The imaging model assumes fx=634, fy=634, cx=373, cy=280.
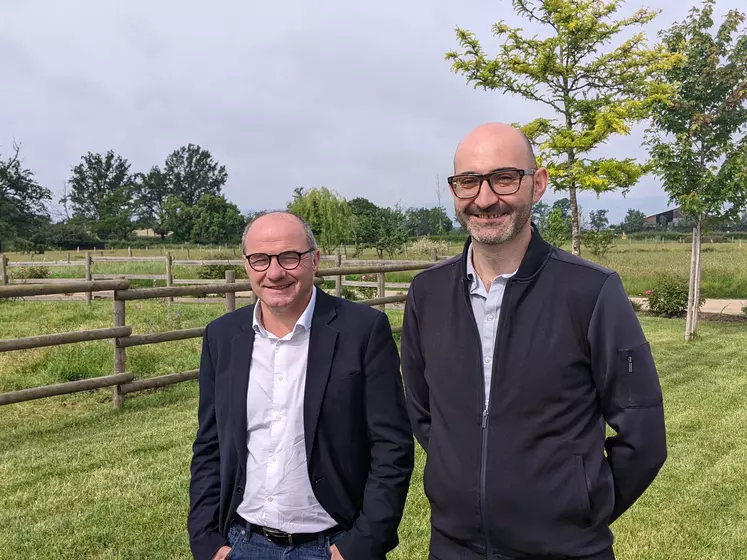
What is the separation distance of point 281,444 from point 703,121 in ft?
35.5

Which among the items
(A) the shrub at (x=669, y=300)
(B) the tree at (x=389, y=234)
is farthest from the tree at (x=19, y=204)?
(A) the shrub at (x=669, y=300)

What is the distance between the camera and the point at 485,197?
6.02ft

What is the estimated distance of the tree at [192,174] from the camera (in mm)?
102438

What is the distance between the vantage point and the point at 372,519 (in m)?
1.92

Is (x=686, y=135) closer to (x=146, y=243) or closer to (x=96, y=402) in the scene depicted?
(x=96, y=402)

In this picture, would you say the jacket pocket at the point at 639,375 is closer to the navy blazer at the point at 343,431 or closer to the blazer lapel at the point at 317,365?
the navy blazer at the point at 343,431

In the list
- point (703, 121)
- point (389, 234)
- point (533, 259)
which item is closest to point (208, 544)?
point (533, 259)

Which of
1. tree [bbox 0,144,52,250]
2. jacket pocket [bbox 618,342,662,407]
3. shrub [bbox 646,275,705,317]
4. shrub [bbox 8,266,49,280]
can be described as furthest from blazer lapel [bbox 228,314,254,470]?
tree [bbox 0,144,52,250]

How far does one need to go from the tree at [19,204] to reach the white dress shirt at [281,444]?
190 ft

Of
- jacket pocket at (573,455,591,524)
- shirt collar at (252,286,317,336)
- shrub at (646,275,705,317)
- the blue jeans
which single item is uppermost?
shirt collar at (252,286,317,336)

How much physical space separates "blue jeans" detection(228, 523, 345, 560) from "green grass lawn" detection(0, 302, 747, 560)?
71.4 inches

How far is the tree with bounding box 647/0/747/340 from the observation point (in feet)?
34.3

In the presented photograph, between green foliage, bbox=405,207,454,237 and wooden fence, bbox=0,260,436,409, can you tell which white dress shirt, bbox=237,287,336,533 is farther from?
green foliage, bbox=405,207,454,237

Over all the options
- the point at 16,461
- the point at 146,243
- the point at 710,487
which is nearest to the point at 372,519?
the point at 710,487
